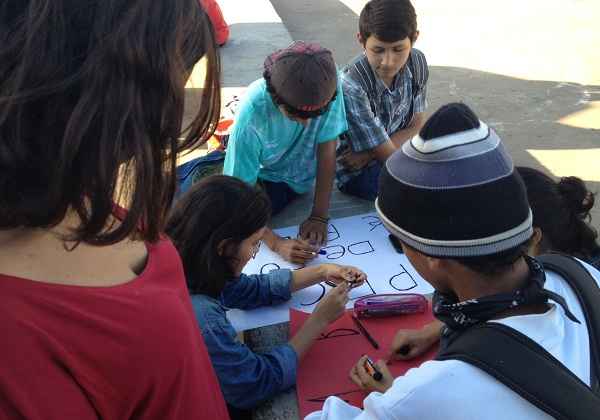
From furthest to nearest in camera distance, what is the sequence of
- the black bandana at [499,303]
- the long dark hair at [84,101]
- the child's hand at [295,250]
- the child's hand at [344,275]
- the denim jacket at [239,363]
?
the child's hand at [295,250], the child's hand at [344,275], the denim jacket at [239,363], the black bandana at [499,303], the long dark hair at [84,101]

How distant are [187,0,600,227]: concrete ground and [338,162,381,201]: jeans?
0.05m

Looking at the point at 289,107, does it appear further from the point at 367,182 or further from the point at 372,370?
the point at 372,370

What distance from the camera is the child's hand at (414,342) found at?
1262 mm

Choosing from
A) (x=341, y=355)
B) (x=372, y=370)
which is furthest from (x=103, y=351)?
(x=341, y=355)

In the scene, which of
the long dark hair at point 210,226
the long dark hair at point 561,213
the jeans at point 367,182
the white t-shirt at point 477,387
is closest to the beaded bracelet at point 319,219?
the jeans at point 367,182

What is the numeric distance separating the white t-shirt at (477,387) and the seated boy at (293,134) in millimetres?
909

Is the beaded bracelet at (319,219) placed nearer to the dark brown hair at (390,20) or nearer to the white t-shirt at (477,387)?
the dark brown hair at (390,20)

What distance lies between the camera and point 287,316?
4.77ft

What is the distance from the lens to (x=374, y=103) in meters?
2.04

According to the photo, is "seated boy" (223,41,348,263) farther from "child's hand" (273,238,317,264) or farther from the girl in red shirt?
the girl in red shirt

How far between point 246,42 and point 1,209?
155 inches

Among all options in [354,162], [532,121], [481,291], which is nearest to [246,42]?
[532,121]

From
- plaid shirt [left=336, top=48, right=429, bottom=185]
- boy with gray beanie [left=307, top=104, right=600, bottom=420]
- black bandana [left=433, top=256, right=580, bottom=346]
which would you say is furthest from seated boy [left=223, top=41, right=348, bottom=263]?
black bandana [left=433, top=256, right=580, bottom=346]

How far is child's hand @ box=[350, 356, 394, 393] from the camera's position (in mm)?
1135
